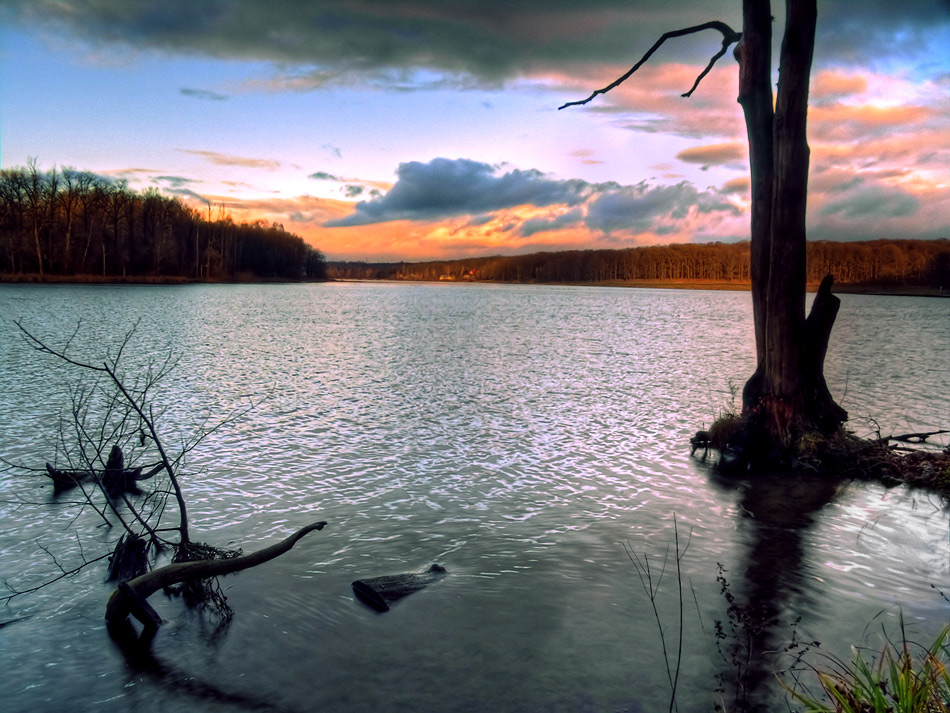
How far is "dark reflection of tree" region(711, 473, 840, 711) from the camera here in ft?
16.6

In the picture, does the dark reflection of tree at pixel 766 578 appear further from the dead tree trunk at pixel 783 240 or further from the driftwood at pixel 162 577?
the driftwood at pixel 162 577

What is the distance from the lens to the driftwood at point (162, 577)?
18.4 ft

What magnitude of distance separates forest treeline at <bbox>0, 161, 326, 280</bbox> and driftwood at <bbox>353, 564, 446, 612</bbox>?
301 feet

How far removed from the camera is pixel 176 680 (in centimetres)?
510

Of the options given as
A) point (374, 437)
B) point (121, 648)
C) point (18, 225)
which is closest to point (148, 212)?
point (18, 225)

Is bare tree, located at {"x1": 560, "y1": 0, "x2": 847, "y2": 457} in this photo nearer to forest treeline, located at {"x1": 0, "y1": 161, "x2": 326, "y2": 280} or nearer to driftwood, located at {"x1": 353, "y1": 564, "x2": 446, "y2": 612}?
driftwood, located at {"x1": 353, "y1": 564, "x2": 446, "y2": 612}

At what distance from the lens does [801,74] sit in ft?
34.1

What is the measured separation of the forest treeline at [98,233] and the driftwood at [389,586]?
9181 cm

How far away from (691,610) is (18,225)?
9817 centimetres

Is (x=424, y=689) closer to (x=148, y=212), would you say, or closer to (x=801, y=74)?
(x=801, y=74)

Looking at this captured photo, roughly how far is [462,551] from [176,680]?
3.41 m

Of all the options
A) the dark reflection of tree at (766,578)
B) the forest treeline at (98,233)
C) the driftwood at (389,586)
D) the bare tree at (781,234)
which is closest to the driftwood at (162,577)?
the driftwood at (389,586)

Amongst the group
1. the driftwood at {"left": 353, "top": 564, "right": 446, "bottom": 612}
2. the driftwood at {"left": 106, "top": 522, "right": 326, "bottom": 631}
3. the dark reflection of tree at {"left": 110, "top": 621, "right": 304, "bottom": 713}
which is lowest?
the dark reflection of tree at {"left": 110, "top": 621, "right": 304, "bottom": 713}

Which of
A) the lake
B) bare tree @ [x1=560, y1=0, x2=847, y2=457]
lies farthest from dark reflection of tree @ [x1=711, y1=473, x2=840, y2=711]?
bare tree @ [x1=560, y1=0, x2=847, y2=457]
